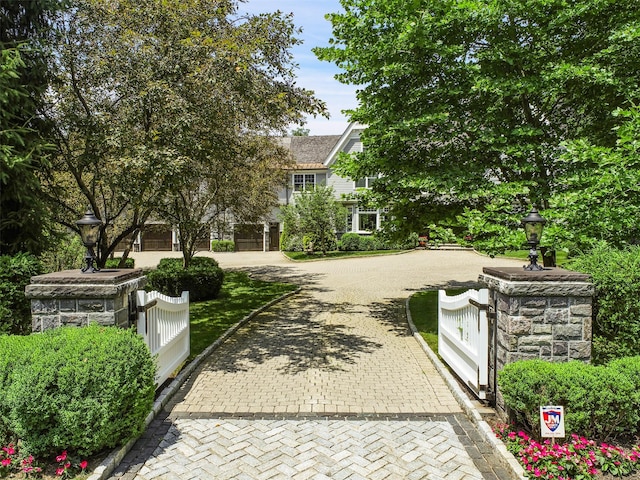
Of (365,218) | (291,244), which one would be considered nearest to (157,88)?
(291,244)

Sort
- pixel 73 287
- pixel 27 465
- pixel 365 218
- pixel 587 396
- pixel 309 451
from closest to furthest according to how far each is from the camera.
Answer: pixel 27 465
pixel 587 396
pixel 309 451
pixel 73 287
pixel 365 218

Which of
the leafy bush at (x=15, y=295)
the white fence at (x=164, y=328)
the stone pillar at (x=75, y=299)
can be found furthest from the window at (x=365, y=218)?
the stone pillar at (x=75, y=299)

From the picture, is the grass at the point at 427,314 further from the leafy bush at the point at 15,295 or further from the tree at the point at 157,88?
the leafy bush at the point at 15,295

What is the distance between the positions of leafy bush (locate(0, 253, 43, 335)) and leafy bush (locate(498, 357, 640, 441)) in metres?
6.18

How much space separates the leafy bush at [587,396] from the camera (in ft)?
13.0

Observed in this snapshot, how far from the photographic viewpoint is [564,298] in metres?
4.68

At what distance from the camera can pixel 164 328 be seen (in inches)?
245

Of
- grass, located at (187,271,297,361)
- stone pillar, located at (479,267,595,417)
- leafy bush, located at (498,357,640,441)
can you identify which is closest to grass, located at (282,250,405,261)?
grass, located at (187,271,297,361)

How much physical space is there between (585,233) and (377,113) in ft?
15.2

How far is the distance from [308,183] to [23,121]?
81.6 ft

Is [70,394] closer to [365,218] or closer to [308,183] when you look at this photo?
[308,183]

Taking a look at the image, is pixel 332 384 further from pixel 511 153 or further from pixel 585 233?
pixel 511 153

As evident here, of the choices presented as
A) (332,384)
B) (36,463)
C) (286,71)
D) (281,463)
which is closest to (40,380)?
(36,463)

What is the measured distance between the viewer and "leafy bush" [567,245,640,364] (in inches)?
192
